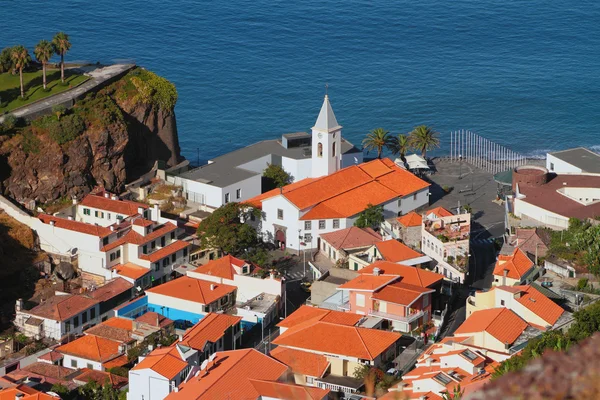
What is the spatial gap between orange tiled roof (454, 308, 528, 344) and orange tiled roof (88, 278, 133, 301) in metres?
19.3

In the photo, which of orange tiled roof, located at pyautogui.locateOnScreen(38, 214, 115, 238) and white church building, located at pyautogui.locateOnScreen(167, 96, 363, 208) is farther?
white church building, located at pyautogui.locateOnScreen(167, 96, 363, 208)

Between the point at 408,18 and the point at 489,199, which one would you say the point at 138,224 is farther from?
the point at 408,18

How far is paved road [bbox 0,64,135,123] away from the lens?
71062 mm

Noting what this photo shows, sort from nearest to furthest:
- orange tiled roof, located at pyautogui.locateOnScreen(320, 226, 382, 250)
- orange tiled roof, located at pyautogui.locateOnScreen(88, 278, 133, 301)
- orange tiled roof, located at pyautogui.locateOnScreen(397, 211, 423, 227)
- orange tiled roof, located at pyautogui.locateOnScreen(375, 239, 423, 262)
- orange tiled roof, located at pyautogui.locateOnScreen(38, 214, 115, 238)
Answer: orange tiled roof, located at pyautogui.locateOnScreen(88, 278, 133, 301), orange tiled roof, located at pyautogui.locateOnScreen(375, 239, 423, 262), orange tiled roof, located at pyautogui.locateOnScreen(38, 214, 115, 238), orange tiled roof, located at pyautogui.locateOnScreen(320, 226, 382, 250), orange tiled roof, located at pyautogui.locateOnScreen(397, 211, 423, 227)

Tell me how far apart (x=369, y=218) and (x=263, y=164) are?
1255 centimetres

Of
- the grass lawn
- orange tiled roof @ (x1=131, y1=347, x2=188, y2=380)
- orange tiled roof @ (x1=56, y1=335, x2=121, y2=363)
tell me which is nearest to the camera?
orange tiled roof @ (x1=131, y1=347, x2=188, y2=380)

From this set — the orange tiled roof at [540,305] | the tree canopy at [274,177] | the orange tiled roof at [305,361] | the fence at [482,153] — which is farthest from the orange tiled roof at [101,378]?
the fence at [482,153]

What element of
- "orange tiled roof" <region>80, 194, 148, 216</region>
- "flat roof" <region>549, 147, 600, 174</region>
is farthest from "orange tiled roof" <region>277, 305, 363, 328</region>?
"flat roof" <region>549, 147, 600, 174</region>

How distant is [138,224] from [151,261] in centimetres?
306

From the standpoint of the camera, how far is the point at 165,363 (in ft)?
150

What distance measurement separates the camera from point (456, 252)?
6053cm

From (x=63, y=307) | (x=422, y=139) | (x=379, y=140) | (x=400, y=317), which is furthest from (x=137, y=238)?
(x=422, y=139)

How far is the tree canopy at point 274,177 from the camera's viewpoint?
245 ft

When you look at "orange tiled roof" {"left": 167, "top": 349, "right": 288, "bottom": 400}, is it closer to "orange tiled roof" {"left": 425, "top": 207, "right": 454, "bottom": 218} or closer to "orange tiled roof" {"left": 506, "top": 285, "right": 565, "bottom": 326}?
"orange tiled roof" {"left": 506, "top": 285, "right": 565, "bottom": 326}
